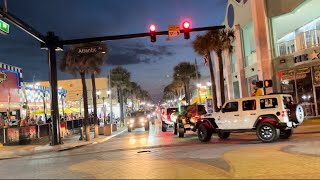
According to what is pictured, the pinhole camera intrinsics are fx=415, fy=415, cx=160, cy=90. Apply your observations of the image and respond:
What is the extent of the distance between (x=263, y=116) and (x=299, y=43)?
14.6 m

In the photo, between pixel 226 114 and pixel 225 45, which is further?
pixel 225 45

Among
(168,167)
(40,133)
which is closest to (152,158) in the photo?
(168,167)

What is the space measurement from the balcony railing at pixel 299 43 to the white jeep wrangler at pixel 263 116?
489 inches

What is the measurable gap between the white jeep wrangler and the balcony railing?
489 inches

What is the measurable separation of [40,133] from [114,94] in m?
54.8

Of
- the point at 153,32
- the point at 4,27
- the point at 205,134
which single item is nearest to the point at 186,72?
the point at 153,32

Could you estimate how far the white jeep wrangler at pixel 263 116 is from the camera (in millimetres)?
18703

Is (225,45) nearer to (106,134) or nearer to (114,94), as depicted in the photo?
(106,134)

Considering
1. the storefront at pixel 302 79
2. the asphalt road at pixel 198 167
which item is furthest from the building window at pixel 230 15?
the asphalt road at pixel 198 167

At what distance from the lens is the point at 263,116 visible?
62.8ft

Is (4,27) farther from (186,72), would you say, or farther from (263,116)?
(186,72)

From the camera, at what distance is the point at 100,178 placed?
10867 millimetres

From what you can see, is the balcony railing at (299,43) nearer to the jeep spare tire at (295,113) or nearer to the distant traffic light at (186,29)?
the distant traffic light at (186,29)

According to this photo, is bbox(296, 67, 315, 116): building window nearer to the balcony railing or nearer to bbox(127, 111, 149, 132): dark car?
the balcony railing
